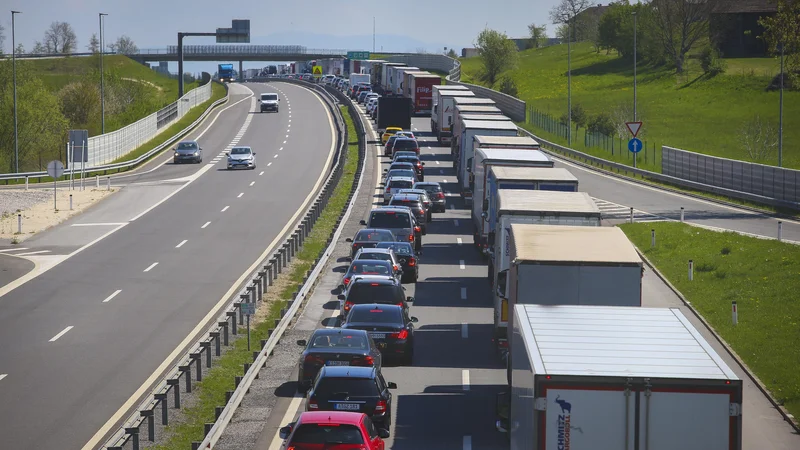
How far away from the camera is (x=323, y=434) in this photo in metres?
15.0

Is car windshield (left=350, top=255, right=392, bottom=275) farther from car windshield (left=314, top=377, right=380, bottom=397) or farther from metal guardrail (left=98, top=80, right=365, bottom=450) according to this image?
car windshield (left=314, top=377, right=380, bottom=397)

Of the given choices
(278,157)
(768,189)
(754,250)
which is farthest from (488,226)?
(278,157)

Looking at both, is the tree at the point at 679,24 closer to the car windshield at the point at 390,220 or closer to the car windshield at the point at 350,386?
the car windshield at the point at 390,220

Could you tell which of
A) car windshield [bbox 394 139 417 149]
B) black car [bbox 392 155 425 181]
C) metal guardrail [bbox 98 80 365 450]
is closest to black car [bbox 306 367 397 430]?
metal guardrail [bbox 98 80 365 450]

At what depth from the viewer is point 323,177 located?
63344 mm

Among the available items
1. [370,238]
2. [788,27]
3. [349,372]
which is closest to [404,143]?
[788,27]

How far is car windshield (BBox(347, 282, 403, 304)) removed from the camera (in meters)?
27.5

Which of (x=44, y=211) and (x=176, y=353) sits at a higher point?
(x=44, y=211)

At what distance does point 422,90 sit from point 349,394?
80.1 metres

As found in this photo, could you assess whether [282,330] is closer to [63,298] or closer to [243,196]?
[63,298]

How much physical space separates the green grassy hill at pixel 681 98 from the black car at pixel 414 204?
33.5 meters

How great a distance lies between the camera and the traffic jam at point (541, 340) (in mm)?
11875

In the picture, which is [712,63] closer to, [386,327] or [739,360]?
[739,360]

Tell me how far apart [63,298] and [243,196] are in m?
23.5
